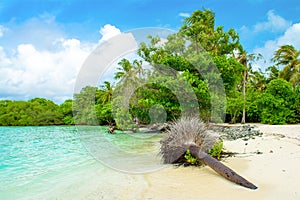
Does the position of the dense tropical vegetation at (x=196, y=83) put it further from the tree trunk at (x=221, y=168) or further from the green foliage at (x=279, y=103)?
the tree trunk at (x=221, y=168)

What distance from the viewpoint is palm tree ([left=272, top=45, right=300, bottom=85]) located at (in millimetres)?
25825

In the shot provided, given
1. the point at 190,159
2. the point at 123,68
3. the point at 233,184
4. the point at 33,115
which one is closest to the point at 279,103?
the point at 123,68

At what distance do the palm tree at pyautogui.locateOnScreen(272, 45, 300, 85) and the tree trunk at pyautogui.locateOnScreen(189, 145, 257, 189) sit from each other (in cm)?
2421

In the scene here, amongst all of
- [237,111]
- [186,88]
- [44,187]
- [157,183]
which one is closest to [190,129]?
[157,183]

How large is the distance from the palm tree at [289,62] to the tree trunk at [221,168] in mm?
24213

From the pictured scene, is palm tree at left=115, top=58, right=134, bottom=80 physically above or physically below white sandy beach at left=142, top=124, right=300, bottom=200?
above

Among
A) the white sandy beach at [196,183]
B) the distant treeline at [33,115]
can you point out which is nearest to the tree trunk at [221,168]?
the white sandy beach at [196,183]

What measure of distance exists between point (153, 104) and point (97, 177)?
1119 centimetres

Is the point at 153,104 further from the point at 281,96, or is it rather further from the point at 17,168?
the point at 281,96

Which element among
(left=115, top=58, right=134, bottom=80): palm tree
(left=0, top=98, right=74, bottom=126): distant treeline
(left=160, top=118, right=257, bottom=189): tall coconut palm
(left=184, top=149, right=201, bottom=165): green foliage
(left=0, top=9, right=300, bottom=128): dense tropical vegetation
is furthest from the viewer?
(left=0, top=98, right=74, bottom=126): distant treeline

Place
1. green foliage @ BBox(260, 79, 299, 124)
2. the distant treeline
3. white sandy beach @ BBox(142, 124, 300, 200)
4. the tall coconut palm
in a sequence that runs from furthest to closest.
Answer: the distant treeline
green foliage @ BBox(260, 79, 299, 124)
the tall coconut palm
white sandy beach @ BBox(142, 124, 300, 200)

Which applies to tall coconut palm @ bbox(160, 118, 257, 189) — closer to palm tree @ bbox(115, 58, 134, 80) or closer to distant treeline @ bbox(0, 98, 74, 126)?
palm tree @ bbox(115, 58, 134, 80)

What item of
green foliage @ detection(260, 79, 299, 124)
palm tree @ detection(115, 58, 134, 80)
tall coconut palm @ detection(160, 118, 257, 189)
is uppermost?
palm tree @ detection(115, 58, 134, 80)

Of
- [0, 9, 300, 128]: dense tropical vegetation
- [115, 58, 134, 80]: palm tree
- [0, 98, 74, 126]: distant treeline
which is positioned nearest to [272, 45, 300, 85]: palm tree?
[0, 9, 300, 128]: dense tropical vegetation
